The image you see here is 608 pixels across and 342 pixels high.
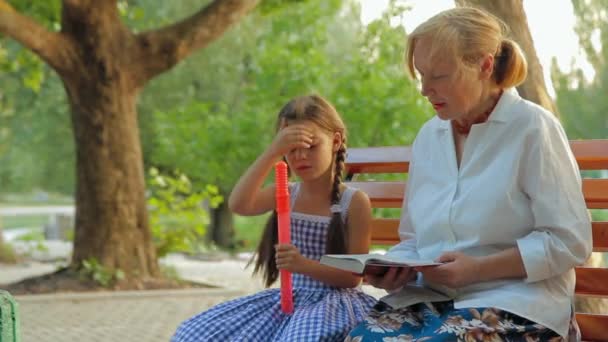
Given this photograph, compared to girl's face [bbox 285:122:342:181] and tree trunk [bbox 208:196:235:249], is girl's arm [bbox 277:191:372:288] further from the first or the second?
tree trunk [bbox 208:196:235:249]

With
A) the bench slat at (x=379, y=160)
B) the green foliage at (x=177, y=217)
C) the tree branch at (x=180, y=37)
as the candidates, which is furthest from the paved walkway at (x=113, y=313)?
the bench slat at (x=379, y=160)

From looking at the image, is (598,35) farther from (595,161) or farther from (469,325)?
(469,325)

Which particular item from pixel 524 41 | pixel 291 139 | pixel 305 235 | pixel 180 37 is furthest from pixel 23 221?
pixel 291 139

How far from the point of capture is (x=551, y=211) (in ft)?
7.61

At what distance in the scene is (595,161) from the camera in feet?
9.55

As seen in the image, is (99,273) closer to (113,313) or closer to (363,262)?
(113,313)

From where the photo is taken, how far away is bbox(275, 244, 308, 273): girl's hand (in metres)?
2.72

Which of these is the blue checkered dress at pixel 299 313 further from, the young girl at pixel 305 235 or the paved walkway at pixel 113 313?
the paved walkway at pixel 113 313

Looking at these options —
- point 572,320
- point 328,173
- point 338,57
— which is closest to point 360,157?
point 328,173

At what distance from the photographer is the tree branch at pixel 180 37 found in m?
8.08

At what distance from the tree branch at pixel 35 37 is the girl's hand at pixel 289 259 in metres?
5.21

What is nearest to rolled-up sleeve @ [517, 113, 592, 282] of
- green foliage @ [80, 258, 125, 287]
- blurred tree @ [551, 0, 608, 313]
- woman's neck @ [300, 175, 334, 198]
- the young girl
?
the young girl

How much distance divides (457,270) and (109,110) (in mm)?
5992

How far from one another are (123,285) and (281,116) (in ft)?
16.9
